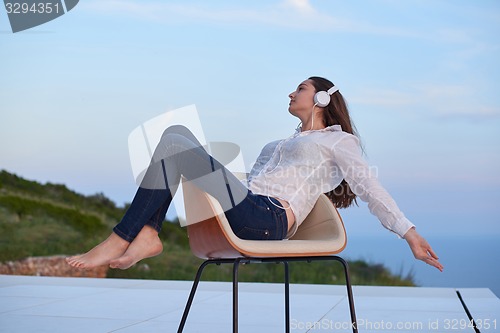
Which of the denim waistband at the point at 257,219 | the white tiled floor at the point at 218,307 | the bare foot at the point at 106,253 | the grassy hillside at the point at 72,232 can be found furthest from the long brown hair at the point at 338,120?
the grassy hillside at the point at 72,232

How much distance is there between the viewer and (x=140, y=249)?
207 cm

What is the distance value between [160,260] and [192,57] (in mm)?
3598

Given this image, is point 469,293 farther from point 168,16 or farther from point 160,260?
point 160,260

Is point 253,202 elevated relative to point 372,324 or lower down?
elevated

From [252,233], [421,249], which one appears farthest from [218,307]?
[421,249]

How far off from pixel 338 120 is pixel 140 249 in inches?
40.1

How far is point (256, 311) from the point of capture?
150 inches

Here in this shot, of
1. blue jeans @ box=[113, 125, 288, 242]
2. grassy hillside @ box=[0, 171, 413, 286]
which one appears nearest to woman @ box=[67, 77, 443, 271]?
blue jeans @ box=[113, 125, 288, 242]

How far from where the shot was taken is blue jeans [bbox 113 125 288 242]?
2.06m

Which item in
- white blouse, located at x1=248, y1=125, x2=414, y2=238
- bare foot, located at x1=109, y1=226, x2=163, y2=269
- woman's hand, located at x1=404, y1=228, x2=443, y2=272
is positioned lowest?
woman's hand, located at x1=404, y1=228, x2=443, y2=272

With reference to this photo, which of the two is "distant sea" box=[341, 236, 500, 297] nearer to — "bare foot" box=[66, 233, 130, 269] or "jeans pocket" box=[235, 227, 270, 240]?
"jeans pocket" box=[235, 227, 270, 240]

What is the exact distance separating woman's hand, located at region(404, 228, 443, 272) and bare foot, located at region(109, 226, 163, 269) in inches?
29.9

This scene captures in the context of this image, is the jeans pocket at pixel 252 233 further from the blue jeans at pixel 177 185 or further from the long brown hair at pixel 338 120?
the long brown hair at pixel 338 120

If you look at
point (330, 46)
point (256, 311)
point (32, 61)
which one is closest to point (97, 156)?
point (32, 61)
